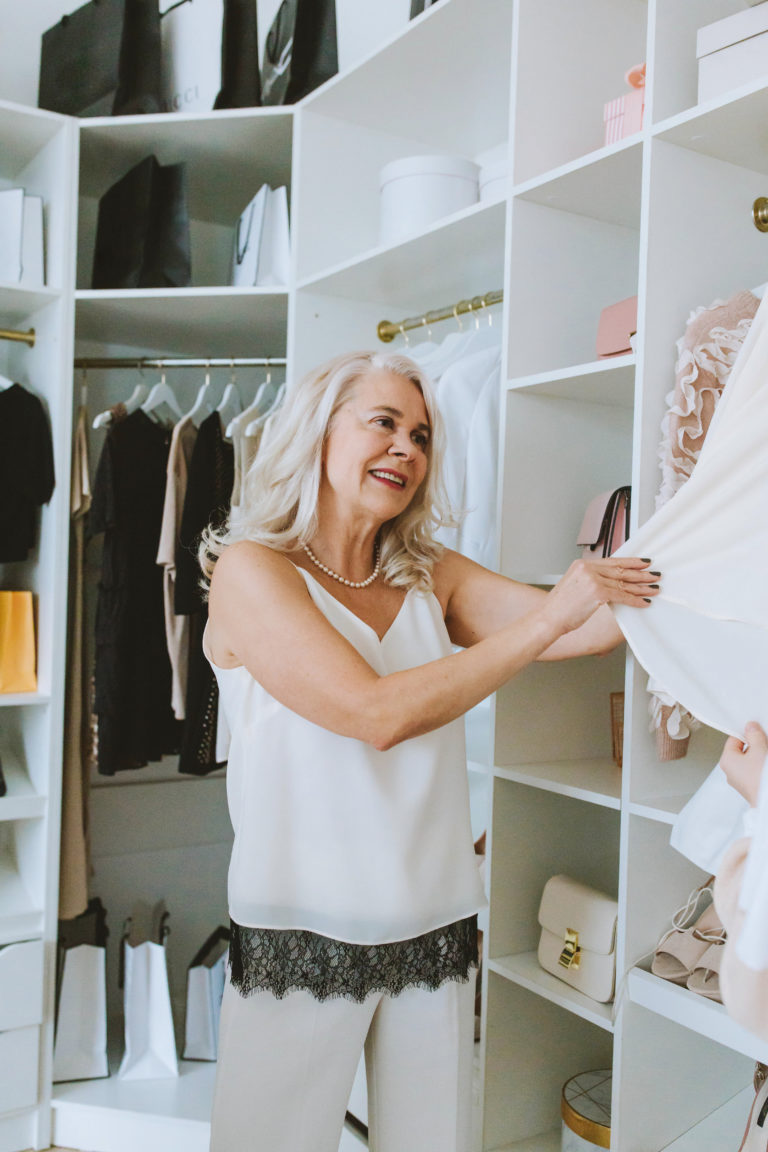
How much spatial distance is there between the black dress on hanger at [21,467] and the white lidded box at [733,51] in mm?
1762

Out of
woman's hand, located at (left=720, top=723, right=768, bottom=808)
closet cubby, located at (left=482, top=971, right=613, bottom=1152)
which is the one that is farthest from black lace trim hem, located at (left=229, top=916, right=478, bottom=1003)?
woman's hand, located at (left=720, top=723, right=768, bottom=808)

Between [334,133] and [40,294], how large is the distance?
88cm

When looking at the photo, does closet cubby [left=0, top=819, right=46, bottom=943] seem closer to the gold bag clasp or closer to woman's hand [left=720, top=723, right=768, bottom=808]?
the gold bag clasp

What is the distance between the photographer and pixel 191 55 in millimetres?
2734

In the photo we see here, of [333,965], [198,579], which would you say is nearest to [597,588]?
[333,965]

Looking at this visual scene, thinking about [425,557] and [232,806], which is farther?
[425,557]

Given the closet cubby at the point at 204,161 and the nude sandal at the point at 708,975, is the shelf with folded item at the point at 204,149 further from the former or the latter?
the nude sandal at the point at 708,975

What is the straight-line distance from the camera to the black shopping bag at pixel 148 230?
2662mm

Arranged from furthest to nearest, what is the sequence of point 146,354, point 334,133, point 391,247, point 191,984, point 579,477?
point 146,354 → point 191,984 → point 334,133 → point 391,247 → point 579,477

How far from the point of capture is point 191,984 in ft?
9.33

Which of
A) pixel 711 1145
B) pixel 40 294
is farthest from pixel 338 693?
pixel 40 294

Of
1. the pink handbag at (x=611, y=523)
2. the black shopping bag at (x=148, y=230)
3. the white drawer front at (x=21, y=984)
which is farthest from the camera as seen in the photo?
the black shopping bag at (x=148, y=230)

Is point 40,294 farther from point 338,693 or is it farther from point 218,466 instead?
point 338,693

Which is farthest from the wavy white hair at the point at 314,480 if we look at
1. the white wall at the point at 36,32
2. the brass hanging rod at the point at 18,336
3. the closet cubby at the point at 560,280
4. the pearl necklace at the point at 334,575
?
the white wall at the point at 36,32
